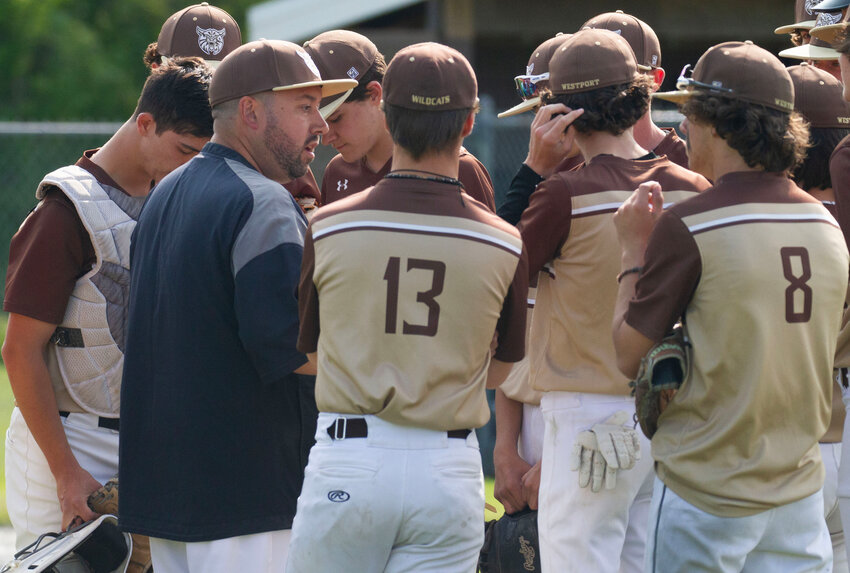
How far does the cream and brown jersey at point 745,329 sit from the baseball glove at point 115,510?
6.36ft

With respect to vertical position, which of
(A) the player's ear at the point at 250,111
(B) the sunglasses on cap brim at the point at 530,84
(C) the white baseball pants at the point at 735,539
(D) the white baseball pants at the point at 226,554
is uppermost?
(A) the player's ear at the point at 250,111

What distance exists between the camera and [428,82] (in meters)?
3.13

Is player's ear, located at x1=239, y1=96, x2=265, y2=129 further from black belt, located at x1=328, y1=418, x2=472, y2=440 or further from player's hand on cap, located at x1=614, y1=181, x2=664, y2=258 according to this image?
player's hand on cap, located at x1=614, y1=181, x2=664, y2=258

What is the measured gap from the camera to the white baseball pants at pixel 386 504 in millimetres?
3033

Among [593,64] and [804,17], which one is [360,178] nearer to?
[593,64]

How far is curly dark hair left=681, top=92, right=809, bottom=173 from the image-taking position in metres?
3.12

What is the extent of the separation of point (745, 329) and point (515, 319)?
0.66 meters

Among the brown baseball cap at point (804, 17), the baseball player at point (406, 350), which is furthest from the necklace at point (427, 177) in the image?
the brown baseball cap at point (804, 17)

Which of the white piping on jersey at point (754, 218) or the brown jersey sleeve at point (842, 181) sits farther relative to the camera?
the brown jersey sleeve at point (842, 181)

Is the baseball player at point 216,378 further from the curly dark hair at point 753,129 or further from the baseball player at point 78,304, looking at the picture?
the curly dark hair at point 753,129

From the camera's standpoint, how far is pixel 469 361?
3.13m

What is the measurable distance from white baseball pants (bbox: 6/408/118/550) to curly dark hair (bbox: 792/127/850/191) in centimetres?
265

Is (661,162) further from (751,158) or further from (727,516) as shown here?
(727,516)

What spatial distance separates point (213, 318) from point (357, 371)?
2.04 ft
